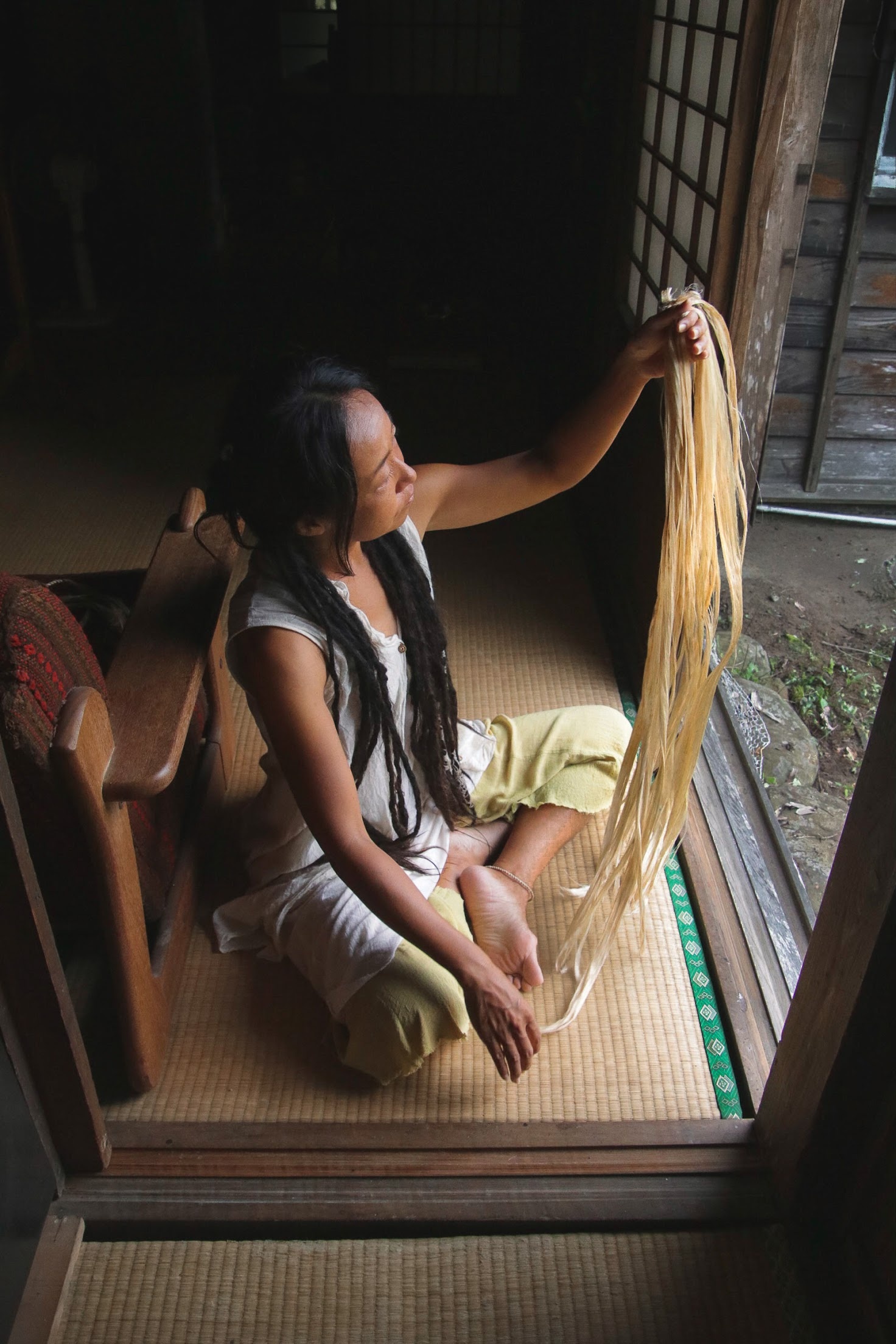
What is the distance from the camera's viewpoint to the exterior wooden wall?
335cm

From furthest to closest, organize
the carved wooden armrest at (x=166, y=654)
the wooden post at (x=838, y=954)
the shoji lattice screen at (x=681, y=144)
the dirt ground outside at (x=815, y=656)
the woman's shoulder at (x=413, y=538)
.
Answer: the dirt ground outside at (x=815, y=656) < the shoji lattice screen at (x=681, y=144) < the woman's shoulder at (x=413, y=538) < the carved wooden armrest at (x=166, y=654) < the wooden post at (x=838, y=954)

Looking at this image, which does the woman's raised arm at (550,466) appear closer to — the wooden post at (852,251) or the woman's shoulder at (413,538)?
the woman's shoulder at (413,538)

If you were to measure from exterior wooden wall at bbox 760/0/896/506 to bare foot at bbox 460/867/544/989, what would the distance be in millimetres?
2446

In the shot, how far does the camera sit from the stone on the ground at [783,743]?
260 cm

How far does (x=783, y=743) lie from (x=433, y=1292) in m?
1.66

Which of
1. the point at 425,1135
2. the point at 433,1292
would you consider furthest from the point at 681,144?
the point at 433,1292

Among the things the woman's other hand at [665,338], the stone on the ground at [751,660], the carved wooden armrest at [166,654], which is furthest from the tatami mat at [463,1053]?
the stone on the ground at [751,660]

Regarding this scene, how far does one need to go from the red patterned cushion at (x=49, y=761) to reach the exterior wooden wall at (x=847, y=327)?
106 inches

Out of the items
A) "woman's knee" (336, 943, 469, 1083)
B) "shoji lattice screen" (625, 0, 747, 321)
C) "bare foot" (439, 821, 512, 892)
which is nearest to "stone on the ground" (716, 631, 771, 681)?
"shoji lattice screen" (625, 0, 747, 321)

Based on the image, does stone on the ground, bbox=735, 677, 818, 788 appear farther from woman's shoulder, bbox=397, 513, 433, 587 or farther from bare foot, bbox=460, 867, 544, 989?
woman's shoulder, bbox=397, 513, 433, 587

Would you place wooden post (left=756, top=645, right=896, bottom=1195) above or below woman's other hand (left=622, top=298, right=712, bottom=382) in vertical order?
below

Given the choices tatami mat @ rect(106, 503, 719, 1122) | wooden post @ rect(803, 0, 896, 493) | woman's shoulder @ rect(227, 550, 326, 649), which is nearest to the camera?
woman's shoulder @ rect(227, 550, 326, 649)

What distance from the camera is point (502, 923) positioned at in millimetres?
1754

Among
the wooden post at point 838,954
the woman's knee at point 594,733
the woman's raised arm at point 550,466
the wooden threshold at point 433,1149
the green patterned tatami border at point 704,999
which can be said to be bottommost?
the green patterned tatami border at point 704,999
